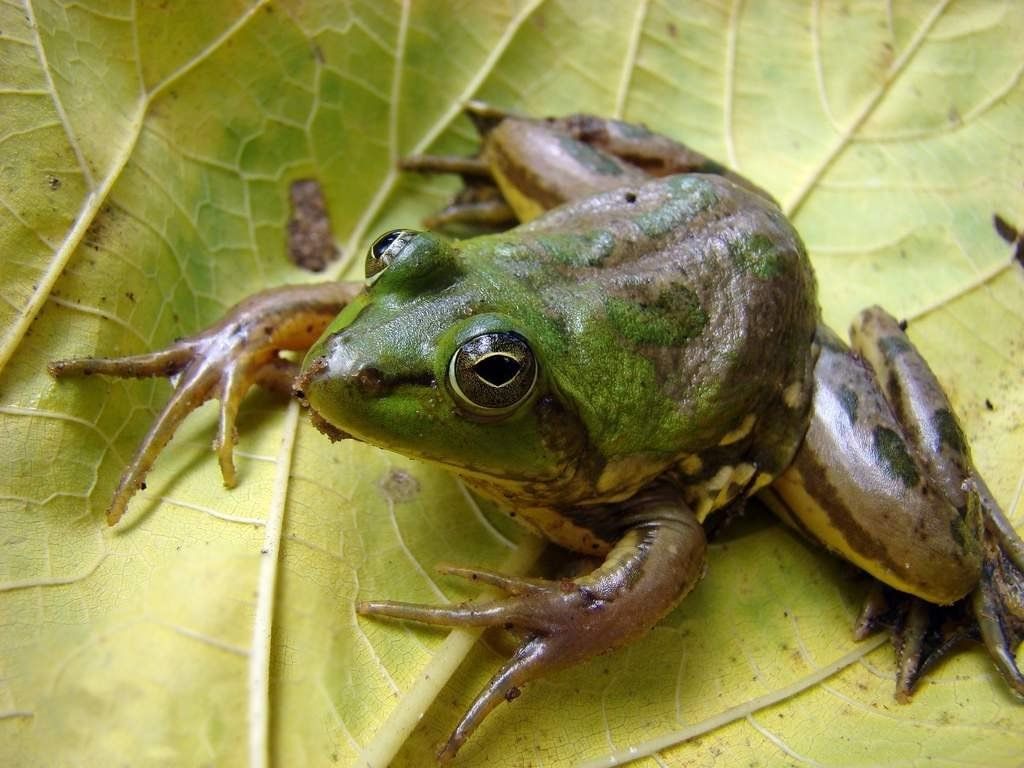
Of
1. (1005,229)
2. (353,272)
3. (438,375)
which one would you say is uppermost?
(1005,229)

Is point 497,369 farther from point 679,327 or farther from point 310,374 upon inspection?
point 679,327

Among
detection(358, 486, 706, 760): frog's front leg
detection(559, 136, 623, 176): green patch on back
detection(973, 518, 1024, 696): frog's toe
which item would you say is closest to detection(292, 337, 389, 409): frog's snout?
detection(358, 486, 706, 760): frog's front leg

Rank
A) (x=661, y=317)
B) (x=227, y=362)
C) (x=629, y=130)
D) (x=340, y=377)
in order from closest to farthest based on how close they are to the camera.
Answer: (x=340, y=377), (x=661, y=317), (x=227, y=362), (x=629, y=130)

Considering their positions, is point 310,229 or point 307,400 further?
point 310,229

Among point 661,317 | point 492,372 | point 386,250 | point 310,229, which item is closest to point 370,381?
point 492,372

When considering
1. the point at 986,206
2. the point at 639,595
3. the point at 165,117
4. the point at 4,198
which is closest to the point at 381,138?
the point at 165,117

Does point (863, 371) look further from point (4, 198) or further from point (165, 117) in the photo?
point (4, 198)
